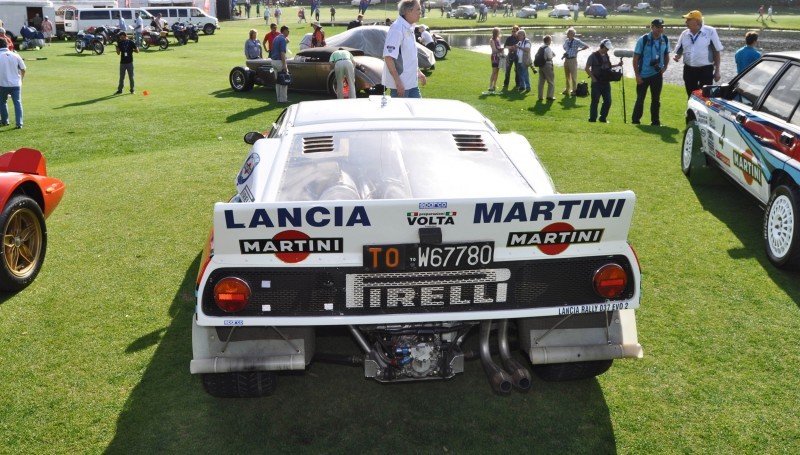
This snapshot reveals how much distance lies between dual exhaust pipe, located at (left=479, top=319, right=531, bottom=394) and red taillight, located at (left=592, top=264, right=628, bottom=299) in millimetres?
574

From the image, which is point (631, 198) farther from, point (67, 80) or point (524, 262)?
point (67, 80)

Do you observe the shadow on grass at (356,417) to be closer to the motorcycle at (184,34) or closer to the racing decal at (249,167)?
the racing decal at (249,167)

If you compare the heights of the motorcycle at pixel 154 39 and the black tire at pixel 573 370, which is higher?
the motorcycle at pixel 154 39

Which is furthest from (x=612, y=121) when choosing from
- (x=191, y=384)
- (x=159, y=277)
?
(x=191, y=384)

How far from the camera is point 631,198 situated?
3.43 m

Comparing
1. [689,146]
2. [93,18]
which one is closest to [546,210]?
[689,146]

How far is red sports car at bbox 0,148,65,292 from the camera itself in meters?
Result: 5.46

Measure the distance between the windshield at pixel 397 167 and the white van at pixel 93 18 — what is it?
127 ft

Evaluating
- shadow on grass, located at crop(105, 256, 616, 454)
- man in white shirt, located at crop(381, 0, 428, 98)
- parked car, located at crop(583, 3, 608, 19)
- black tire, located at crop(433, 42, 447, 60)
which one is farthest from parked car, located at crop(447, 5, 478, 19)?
shadow on grass, located at crop(105, 256, 616, 454)

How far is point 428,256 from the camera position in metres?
3.44

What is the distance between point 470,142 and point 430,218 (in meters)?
1.36

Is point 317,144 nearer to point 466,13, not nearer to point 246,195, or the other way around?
point 246,195

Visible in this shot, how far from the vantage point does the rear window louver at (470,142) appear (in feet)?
14.8

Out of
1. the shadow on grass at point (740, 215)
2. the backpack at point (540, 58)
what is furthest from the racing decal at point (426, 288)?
the backpack at point (540, 58)
